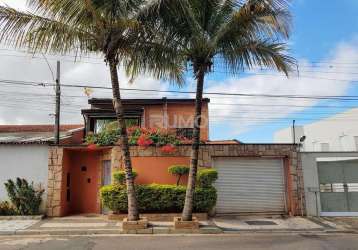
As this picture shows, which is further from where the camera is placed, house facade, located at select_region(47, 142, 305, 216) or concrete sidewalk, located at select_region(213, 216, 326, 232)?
house facade, located at select_region(47, 142, 305, 216)

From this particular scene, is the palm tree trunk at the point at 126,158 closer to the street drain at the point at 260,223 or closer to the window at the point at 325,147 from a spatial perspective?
the street drain at the point at 260,223

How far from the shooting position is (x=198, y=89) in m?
12.6

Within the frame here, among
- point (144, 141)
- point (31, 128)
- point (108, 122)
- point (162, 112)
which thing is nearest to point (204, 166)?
point (144, 141)

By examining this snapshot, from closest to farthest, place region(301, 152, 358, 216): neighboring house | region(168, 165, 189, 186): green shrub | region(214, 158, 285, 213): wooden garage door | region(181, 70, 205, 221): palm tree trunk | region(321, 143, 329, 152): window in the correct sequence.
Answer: region(181, 70, 205, 221): palm tree trunk < region(168, 165, 189, 186): green shrub < region(301, 152, 358, 216): neighboring house < region(214, 158, 285, 213): wooden garage door < region(321, 143, 329, 152): window

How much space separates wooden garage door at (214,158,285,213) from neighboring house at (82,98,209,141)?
6366 mm

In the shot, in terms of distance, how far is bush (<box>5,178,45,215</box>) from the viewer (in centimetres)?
1463

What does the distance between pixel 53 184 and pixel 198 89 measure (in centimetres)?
723

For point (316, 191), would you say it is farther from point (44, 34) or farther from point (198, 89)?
point (44, 34)

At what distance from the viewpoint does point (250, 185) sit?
16.2 metres

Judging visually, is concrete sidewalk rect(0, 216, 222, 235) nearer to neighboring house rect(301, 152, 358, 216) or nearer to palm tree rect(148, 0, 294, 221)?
palm tree rect(148, 0, 294, 221)

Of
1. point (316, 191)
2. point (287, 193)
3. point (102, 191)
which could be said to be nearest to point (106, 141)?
point (102, 191)

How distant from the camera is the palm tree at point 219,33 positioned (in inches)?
462

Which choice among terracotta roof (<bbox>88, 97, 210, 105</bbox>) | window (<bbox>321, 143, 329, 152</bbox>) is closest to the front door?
terracotta roof (<bbox>88, 97, 210, 105</bbox>)

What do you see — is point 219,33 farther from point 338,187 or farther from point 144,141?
point 338,187
